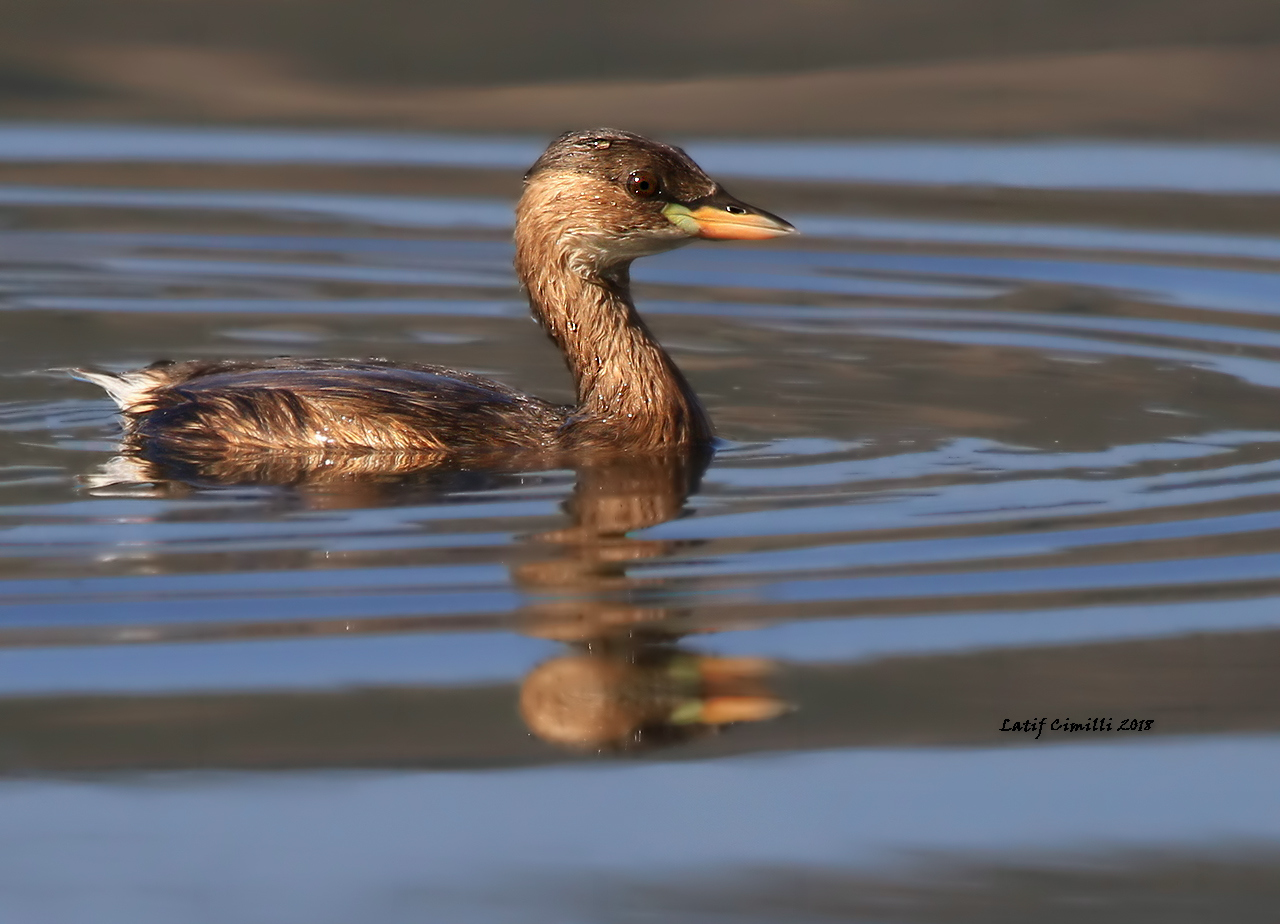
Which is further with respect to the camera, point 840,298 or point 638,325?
point 840,298

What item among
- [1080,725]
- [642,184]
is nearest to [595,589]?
[1080,725]

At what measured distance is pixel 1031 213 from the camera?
12.3 m

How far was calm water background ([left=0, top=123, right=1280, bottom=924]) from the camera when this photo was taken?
4.64 m

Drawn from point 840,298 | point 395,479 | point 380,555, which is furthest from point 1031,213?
point 380,555

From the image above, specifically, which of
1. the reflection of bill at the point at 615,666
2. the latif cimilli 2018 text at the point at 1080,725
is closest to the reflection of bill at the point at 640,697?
the reflection of bill at the point at 615,666

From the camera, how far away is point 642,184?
8148mm

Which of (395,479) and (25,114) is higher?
(25,114)

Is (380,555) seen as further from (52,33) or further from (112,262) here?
(52,33)

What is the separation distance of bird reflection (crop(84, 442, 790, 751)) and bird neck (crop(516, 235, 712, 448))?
0.16m

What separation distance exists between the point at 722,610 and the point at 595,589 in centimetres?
40

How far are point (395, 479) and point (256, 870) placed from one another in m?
3.03

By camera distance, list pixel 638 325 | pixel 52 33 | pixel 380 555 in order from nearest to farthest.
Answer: pixel 380 555
pixel 638 325
pixel 52 33

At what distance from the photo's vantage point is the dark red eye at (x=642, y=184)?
26.7ft

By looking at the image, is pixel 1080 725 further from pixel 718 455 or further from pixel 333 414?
pixel 333 414
